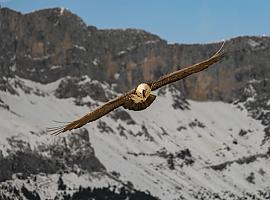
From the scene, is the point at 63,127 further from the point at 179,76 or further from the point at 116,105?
the point at 179,76

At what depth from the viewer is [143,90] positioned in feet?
87.2

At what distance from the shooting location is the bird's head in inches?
1045

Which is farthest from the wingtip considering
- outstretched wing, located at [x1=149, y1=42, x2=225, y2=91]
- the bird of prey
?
outstretched wing, located at [x1=149, y1=42, x2=225, y2=91]

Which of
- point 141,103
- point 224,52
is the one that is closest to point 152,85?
point 141,103

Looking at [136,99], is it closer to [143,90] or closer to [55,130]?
[143,90]

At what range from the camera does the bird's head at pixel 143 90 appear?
87.0ft

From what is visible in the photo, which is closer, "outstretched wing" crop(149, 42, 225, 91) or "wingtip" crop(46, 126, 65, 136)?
"wingtip" crop(46, 126, 65, 136)

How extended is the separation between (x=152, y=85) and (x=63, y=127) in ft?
12.4

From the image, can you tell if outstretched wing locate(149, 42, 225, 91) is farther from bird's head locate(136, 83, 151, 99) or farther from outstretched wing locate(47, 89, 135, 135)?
outstretched wing locate(47, 89, 135, 135)

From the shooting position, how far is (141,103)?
90.4 feet

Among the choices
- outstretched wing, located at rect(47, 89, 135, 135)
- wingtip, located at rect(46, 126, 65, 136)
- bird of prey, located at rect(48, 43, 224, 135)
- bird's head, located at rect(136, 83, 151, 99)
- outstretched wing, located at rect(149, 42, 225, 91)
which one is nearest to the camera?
bird's head, located at rect(136, 83, 151, 99)

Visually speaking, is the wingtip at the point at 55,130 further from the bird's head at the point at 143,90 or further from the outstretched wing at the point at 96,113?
the bird's head at the point at 143,90

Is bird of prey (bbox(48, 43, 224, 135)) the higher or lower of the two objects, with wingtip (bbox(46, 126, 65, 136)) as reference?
higher

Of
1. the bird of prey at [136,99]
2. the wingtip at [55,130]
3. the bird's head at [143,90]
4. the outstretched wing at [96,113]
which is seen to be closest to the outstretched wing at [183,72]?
the bird of prey at [136,99]
